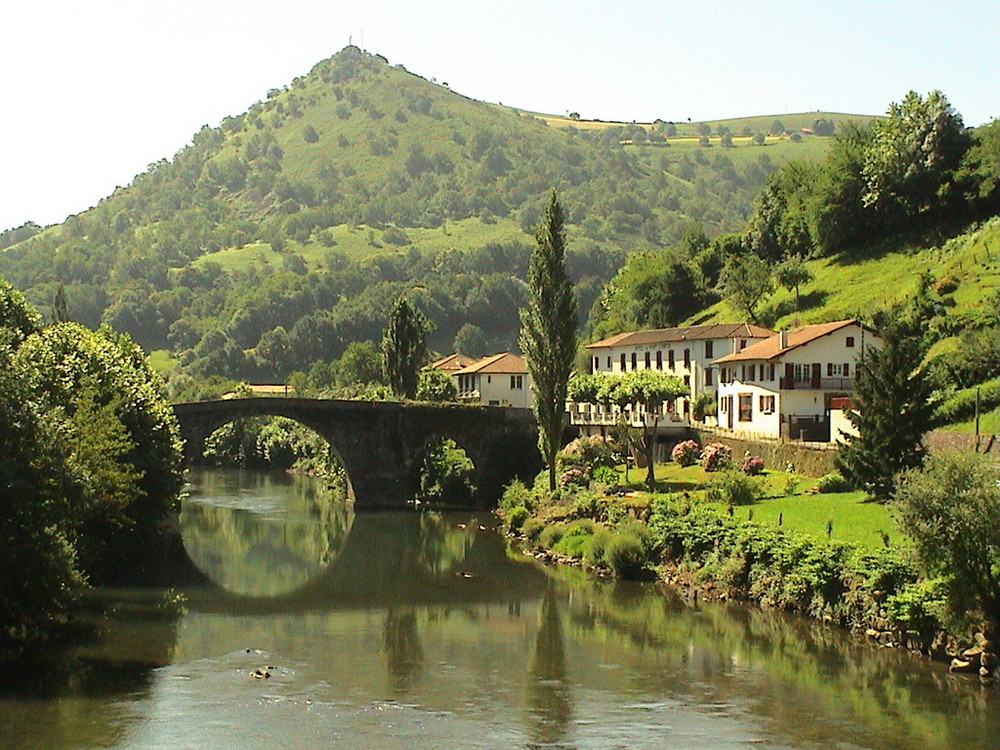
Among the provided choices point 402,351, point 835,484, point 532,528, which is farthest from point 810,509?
point 402,351

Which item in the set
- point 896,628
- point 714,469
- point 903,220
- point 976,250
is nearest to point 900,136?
point 903,220

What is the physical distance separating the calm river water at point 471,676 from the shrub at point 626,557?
136cm

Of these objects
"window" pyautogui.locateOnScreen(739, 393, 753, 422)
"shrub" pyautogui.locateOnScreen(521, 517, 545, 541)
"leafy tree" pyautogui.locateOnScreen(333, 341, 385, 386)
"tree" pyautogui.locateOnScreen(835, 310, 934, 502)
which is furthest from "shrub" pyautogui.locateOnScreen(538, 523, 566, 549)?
"leafy tree" pyautogui.locateOnScreen(333, 341, 385, 386)

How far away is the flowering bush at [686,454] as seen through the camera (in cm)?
8725

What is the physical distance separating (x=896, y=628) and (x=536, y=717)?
14.7 meters

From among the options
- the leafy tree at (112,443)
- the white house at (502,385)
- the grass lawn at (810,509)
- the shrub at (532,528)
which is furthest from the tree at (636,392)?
the white house at (502,385)

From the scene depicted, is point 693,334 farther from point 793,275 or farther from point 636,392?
A: point 636,392

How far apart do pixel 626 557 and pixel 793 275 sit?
63.8m

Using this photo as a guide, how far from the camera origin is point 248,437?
148875 mm

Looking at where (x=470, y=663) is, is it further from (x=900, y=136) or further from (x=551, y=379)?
(x=900, y=136)

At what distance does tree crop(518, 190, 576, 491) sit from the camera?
8250 centimetres

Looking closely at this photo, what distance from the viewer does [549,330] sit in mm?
82562

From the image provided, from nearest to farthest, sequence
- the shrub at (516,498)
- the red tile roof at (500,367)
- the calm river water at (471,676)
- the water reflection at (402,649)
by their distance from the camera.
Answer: the calm river water at (471,676) → the water reflection at (402,649) → the shrub at (516,498) → the red tile roof at (500,367)

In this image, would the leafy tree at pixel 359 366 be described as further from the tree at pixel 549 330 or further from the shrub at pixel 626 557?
the shrub at pixel 626 557
